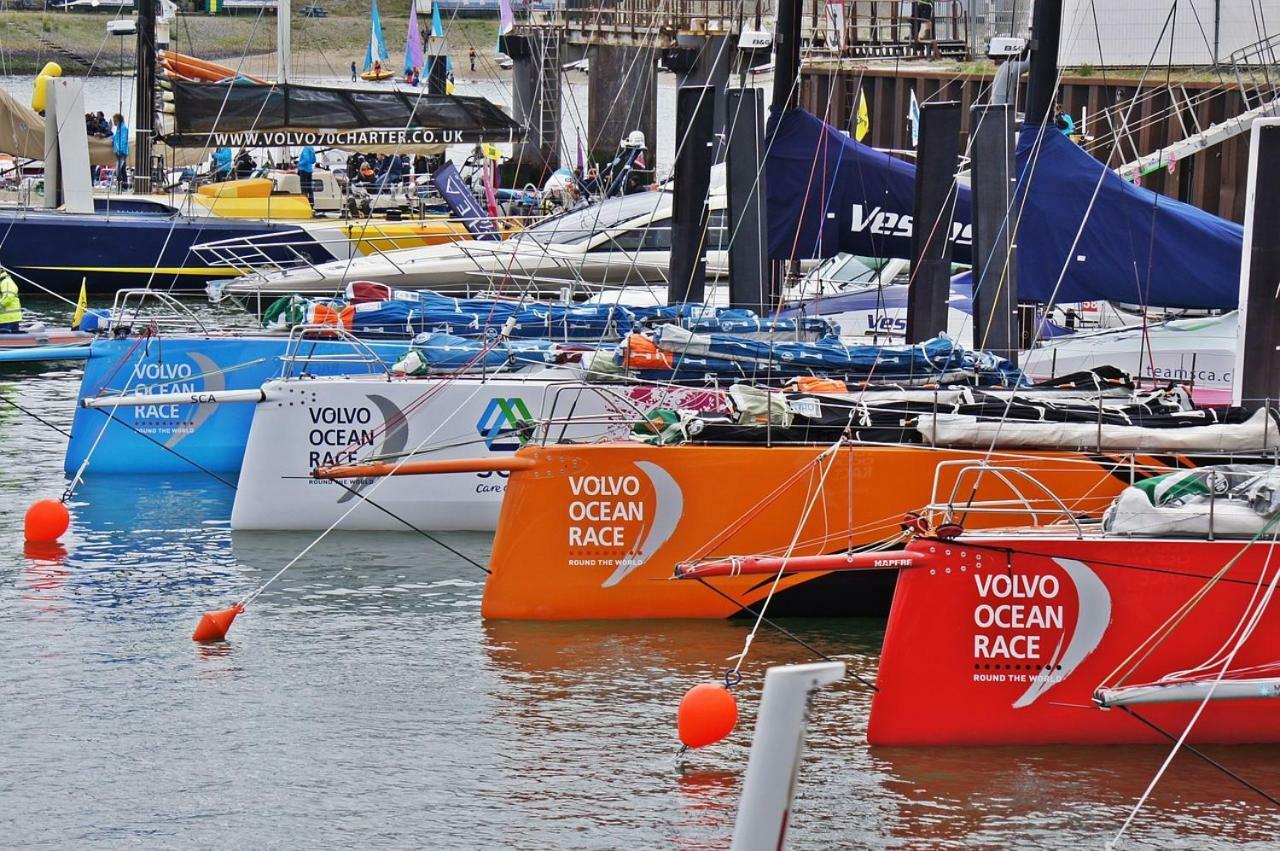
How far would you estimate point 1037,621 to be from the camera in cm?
1012

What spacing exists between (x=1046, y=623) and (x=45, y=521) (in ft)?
27.2

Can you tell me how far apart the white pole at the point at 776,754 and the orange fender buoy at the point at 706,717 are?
202 inches

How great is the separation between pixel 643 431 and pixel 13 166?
31.9 metres

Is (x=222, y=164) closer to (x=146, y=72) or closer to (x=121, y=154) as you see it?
(x=121, y=154)

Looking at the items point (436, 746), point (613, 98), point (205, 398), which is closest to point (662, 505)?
point (436, 746)

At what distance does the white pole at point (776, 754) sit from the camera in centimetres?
458

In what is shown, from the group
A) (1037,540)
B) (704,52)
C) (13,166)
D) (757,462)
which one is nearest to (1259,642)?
(1037,540)

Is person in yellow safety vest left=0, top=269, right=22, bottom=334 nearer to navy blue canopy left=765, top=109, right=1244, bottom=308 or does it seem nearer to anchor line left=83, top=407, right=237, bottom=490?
anchor line left=83, top=407, right=237, bottom=490

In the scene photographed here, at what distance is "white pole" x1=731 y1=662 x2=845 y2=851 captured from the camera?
180 inches

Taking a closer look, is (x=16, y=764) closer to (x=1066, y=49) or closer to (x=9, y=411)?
(x=9, y=411)

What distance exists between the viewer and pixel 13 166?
41656mm

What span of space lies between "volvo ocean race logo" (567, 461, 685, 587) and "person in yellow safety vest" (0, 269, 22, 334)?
13.3 meters

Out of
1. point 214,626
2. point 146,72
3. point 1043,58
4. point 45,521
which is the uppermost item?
point 146,72

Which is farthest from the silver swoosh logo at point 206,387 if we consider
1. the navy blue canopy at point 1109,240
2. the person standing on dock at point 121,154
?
the person standing on dock at point 121,154
